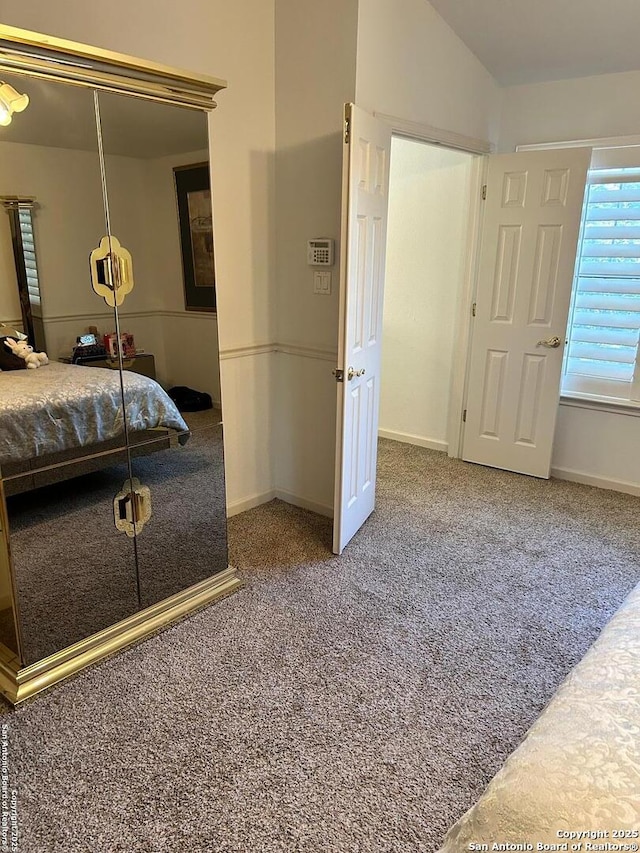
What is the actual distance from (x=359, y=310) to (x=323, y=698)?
1.72 meters

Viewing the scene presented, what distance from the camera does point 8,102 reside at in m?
1.76

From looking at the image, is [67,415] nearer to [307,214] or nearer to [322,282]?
[322,282]

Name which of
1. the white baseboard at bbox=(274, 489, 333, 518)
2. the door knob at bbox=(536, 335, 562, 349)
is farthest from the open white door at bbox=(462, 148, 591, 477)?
the white baseboard at bbox=(274, 489, 333, 518)

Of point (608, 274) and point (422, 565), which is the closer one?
point (422, 565)

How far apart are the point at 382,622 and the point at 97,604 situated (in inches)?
45.8

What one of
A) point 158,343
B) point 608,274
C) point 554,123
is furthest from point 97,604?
point 554,123

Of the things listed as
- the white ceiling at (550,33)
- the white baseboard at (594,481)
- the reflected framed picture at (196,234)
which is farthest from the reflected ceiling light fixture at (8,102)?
the white baseboard at (594,481)

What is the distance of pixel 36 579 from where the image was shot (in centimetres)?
209

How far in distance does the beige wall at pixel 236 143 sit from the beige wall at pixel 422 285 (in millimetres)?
1551

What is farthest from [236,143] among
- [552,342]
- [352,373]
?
[552,342]

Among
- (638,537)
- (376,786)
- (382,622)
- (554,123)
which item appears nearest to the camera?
(376,786)

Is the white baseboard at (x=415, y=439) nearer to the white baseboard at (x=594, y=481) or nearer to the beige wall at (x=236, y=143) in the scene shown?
the white baseboard at (x=594, y=481)

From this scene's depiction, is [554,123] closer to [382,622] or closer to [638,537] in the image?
[638,537]

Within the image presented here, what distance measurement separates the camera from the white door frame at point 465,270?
3.40m
